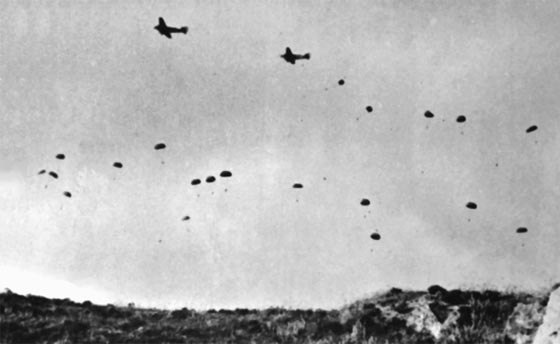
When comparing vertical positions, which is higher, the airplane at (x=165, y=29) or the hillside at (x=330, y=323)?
the airplane at (x=165, y=29)

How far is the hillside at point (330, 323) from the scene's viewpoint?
20.0 m

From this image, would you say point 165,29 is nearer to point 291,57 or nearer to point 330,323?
point 291,57

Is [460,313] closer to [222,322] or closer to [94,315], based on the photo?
[222,322]

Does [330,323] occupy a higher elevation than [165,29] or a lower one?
lower

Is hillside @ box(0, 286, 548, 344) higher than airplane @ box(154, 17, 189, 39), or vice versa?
airplane @ box(154, 17, 189, 39)

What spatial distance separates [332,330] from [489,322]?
528cm

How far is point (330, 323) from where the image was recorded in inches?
892

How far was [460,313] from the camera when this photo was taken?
20797 millimetres

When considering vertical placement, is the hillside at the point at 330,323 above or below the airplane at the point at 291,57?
below

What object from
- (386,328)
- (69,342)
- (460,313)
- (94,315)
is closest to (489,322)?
(460,313)

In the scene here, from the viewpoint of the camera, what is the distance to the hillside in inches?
786

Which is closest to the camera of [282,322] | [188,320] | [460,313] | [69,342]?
[69,342]

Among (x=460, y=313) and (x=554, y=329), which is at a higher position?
(x=460, y=313)

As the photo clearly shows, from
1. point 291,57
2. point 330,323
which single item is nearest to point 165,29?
point 291,57
